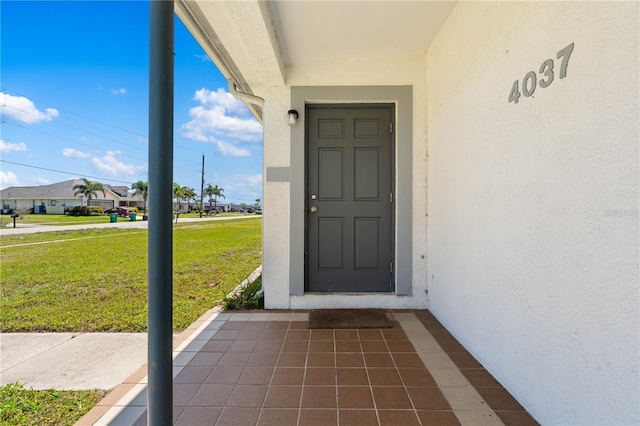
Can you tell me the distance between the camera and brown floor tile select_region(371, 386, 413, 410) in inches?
69.9

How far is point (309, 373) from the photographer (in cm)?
214

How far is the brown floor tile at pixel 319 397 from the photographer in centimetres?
179

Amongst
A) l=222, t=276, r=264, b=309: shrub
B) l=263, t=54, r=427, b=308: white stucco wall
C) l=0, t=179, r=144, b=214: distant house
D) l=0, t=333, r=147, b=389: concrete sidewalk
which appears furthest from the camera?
l=0, t=179, r=144, b=214: distant house

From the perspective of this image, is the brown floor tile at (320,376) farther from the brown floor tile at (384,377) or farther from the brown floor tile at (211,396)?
the brown floor tile at (211,396)

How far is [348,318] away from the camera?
3143 millimetres

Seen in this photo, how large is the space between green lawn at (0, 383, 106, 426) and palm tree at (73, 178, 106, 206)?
52.2 metres

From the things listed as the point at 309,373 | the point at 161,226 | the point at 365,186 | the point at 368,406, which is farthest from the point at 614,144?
the point at 365,186

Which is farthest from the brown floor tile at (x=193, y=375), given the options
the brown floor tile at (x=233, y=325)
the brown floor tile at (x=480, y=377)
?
the brown floor tile at (x=480, y=377)

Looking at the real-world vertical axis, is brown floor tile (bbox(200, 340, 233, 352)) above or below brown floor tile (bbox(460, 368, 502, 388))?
below

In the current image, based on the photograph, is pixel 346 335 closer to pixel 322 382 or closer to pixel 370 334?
pixel 370 334

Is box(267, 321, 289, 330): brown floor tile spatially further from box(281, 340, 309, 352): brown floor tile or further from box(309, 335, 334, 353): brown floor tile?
box(309, 335, 334, 353): brown floor tile

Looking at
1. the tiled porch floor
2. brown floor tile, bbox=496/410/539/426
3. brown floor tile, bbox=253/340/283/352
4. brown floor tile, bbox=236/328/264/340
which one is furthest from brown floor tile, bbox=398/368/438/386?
brown floor tile, bbox=236/328/264/340

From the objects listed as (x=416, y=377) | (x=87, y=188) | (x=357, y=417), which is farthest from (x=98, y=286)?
(x=87, y=188)

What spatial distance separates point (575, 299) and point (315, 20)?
282 cm
